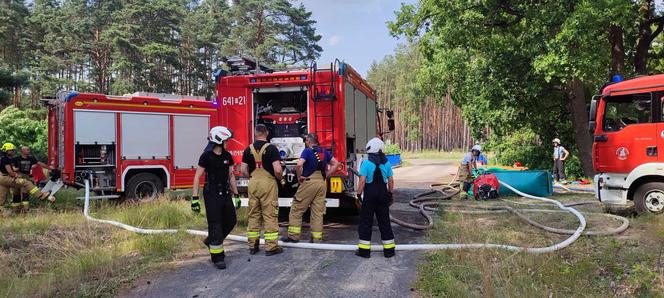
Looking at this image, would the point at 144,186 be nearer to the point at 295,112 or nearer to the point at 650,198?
the point at 295,112

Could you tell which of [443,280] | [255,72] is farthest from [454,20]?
[443,280]

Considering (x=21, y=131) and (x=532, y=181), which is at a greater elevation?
(x=21, y=131)

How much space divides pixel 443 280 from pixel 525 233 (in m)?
2.88

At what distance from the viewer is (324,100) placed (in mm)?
7727

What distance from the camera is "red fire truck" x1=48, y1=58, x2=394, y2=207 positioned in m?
7.78

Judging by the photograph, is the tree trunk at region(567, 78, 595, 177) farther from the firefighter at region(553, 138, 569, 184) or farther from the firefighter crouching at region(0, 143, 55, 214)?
the firefighter crouching at region(0, 143, 55, 214)

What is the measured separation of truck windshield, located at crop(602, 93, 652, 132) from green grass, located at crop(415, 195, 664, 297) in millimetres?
1915

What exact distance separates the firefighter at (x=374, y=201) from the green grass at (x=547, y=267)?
1.86 feet

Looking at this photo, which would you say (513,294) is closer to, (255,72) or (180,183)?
(255,72)

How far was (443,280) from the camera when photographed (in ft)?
15.0

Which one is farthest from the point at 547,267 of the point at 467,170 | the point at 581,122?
the point at 581,122

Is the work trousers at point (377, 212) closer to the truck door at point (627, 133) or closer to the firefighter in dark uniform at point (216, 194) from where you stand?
the firefighter in dark uniform at point (216, 194)

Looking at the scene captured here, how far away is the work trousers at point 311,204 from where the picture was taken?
646 centimetres

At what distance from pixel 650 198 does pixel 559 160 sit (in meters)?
8.50
